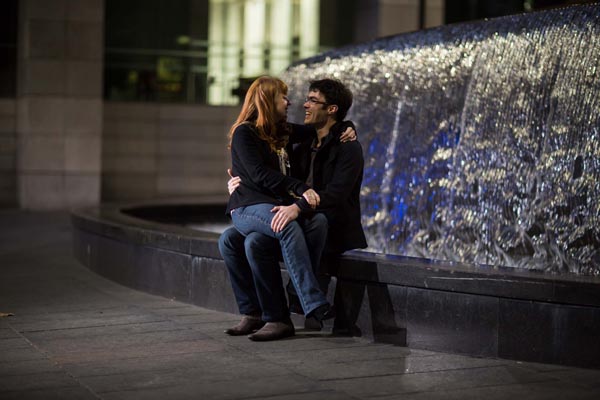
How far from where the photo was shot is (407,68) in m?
10.2

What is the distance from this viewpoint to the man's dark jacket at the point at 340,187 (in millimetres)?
6695

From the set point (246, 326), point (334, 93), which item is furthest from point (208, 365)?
point (334, 93)

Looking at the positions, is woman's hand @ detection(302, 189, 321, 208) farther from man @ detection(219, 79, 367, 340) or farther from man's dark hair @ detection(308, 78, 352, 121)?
man's dark hair @ detection(308, 78, 352, 121)

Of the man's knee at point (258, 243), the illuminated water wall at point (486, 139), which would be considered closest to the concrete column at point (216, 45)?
the illuminated water wall at point (486, 139)

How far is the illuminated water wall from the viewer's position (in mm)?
8359

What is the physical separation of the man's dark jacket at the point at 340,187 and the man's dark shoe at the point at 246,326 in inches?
27.3

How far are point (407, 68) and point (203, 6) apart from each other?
14754mm

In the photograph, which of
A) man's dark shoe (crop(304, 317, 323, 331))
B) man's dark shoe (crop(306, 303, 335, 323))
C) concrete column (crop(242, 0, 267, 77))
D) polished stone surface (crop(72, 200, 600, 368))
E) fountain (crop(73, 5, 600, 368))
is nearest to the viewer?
polished stone surface (crop(72, 200, 600, 368))

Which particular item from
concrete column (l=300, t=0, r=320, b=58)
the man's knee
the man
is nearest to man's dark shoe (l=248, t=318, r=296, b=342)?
the man

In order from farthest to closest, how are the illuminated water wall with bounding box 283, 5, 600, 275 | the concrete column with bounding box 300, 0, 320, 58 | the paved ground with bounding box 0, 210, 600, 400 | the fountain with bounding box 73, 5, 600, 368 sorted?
the concrete column with bounding box 300, 0, 320, 58 < the illuminated water wall with bounding box 283, 5, 600, 275 < the fountain with bounding box 73, 5, 600, 368 < the paved ground with bounding box 0, 210, 600, 400

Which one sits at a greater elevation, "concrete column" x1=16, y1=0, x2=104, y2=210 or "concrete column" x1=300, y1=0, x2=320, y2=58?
"concrete column" x1=300, y1=0, x2=320, y2=58

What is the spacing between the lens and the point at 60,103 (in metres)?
21.1

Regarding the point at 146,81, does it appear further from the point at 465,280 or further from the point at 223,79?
the point at 465,280

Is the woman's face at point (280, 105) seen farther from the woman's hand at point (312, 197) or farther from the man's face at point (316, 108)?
the woman's hand at point (312, 197)
